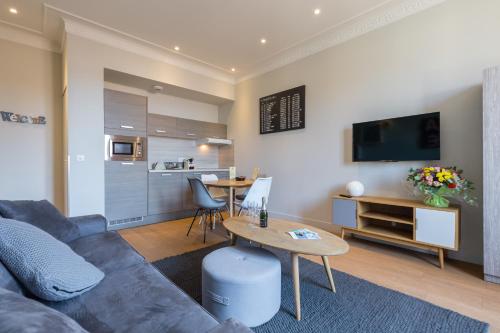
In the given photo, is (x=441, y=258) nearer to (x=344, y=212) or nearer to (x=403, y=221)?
(x=403, y=221)

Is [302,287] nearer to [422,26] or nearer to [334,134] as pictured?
[334,134]

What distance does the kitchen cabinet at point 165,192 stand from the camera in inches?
163

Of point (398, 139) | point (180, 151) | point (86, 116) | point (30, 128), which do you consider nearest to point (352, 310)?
point (398, 139)

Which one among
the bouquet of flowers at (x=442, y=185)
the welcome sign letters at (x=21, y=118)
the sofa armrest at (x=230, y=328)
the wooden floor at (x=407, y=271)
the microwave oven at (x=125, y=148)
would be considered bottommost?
the wooden floor at (x=407, y=271)

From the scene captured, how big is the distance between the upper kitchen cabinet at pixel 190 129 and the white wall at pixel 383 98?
1.19 m

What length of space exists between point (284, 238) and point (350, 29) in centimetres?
322

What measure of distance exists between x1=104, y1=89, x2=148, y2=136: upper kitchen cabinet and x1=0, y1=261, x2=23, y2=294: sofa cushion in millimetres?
3110

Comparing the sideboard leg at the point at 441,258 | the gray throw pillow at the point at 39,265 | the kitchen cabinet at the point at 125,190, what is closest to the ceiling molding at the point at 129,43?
the kitchen cabinet at the point at 125,190

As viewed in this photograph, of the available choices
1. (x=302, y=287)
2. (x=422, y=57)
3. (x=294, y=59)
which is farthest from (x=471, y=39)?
(x=302, y=287)

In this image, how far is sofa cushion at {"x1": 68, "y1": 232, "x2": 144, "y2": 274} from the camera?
1454 mm

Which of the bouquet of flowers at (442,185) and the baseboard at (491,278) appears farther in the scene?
the bouquet of flowers at (442,185)

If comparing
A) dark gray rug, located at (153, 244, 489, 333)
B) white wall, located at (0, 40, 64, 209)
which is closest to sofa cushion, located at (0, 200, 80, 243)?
dark gray rug, located at (153, 244, 489, 333)

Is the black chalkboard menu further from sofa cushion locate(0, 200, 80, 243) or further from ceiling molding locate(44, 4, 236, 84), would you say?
sofa cushion locate(0, 200, 80, 243)

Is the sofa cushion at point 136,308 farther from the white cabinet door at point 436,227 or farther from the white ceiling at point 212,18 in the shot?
the white ceiling at point 212,18
